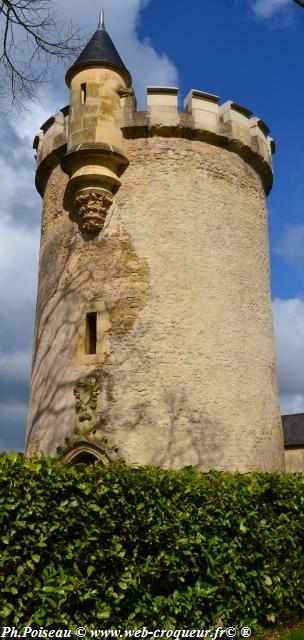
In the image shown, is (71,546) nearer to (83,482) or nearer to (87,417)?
(83,482)

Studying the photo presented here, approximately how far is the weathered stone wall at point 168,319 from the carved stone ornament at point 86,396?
0.29 feet

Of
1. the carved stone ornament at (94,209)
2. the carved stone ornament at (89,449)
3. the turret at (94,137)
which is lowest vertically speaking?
the carved stone ornament at (89,449)

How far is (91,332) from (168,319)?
129 cm

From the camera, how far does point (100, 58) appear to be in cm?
1031

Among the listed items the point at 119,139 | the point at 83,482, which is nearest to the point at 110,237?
the point at 119,139

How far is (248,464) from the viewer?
9188 millimetres

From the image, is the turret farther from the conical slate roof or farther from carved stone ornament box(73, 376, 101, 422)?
carved stone ornament box(73, 376, 101, 422)

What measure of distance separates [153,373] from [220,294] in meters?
1.83

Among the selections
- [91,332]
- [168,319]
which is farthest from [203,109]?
[91,332]

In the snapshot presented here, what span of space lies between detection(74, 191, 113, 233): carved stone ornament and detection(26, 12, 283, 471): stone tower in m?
0.02

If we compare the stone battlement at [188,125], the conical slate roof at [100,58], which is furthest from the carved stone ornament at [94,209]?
the conical slate roof at [100,58]

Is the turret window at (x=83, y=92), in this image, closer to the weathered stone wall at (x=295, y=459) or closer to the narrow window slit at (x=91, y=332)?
the narrow window slit at (x=91, y=332)

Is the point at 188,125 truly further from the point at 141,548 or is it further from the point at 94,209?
the point at 141,548

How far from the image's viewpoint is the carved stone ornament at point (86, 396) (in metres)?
8.85
